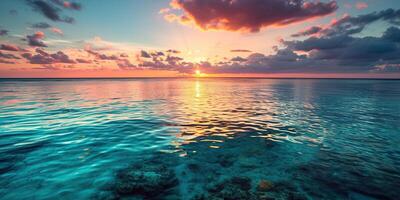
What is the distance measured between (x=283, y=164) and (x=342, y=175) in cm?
261

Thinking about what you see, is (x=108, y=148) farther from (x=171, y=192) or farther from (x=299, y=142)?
(x=299, y=142)

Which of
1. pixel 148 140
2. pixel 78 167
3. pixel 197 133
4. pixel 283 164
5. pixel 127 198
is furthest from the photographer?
pixel 197 133

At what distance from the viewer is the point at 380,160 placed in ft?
36.3

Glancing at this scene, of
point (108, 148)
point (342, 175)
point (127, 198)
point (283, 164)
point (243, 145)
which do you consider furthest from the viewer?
point (243, 145)

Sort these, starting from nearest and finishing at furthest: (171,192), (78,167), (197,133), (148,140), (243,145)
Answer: (171,192), (78,167), (243,145), (148,140), (197,133)

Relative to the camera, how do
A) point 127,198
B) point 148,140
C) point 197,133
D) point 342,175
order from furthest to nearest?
point 197,133 → point 148,140 → point 342,175 → point 127,198

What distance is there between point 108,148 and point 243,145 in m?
9.05

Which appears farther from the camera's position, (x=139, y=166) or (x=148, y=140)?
(x=148, y=140)

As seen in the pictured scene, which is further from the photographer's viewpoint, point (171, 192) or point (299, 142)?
point (299, 142)

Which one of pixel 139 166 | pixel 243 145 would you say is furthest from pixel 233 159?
pixel 139 166

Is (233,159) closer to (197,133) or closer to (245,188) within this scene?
(245,188)

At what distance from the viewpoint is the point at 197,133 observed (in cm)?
1644

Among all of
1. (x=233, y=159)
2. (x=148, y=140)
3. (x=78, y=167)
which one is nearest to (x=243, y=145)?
(x=233, y=159)

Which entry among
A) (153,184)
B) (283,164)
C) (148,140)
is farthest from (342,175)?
(148,140)
